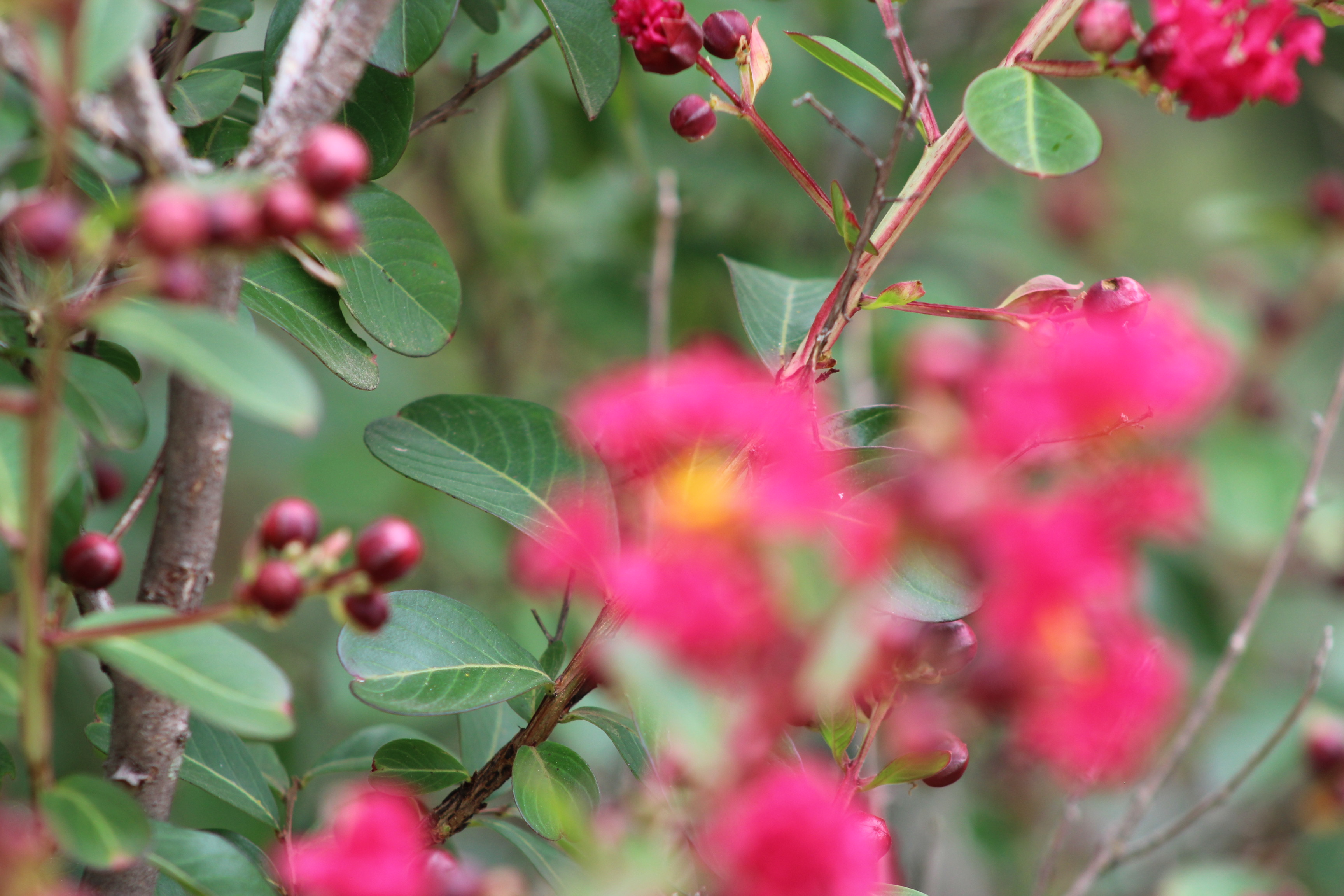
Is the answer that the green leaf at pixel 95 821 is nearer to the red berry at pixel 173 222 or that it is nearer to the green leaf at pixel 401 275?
the red berry at pixel 173 222

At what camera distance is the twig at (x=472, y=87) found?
2.78 ft

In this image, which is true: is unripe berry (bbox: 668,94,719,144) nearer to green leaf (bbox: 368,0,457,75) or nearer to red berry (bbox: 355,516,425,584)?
green leaf (bbox: 368,0,457,75)

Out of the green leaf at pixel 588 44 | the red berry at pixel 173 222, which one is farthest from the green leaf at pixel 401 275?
the red berry at pixel 173 222

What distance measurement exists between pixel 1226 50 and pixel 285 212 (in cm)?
46

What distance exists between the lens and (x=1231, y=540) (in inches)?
74.4

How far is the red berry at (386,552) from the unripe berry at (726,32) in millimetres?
414

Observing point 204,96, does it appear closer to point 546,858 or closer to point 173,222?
point 173,222

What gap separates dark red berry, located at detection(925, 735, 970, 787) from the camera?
665mm

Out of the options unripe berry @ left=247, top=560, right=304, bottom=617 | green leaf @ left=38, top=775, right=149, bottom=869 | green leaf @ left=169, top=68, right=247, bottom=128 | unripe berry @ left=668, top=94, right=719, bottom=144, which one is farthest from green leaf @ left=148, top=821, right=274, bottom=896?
unripe berry @ left=668, top=94, right=719, bottom=144

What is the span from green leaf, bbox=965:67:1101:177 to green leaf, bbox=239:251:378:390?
0.41 m

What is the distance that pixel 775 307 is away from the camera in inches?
33.6

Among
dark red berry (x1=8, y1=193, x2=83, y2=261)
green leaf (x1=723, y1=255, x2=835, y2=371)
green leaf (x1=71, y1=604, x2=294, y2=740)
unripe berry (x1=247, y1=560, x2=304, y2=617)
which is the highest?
dark red berry (x1=8, y1=193, x2=83, y2=261)

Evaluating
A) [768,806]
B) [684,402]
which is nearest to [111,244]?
[684,402]

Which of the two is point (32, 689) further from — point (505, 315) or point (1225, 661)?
point (505, 315)
